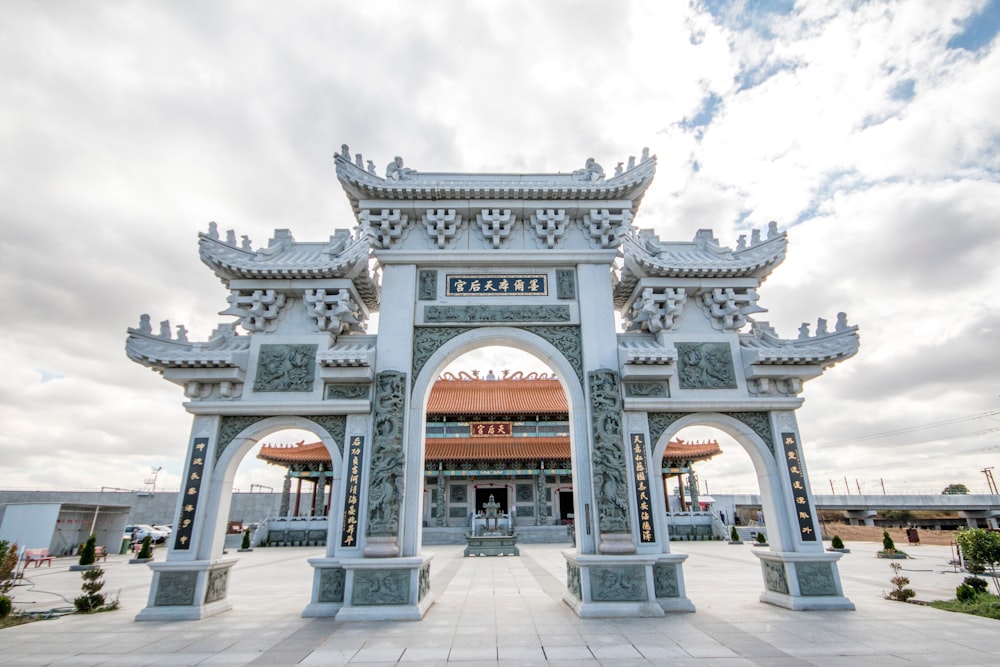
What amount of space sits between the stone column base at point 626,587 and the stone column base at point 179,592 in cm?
613

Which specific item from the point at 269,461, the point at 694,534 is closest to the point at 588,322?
the point at 694,534

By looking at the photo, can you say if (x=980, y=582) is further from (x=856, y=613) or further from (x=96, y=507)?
(x=96, y=507)

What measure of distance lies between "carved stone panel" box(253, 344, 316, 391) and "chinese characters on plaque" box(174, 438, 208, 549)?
55.0 inches

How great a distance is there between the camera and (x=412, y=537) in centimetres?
810

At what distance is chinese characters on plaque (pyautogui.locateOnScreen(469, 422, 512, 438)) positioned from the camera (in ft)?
82.9

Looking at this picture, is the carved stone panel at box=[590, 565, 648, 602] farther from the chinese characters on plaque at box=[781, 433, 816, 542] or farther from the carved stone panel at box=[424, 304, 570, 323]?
the carved stone panel at box=[424, 304, 570, 323]

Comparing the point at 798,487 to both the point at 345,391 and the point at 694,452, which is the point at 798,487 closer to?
the point at 345,391

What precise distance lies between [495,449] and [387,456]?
1628 centimetres

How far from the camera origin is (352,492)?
8.12 m

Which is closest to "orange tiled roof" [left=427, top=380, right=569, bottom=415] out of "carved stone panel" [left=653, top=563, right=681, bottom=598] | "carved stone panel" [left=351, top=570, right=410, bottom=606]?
"carved stone panel" [left=653, top=563, right=681, bottom=598]

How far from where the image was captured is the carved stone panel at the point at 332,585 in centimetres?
784

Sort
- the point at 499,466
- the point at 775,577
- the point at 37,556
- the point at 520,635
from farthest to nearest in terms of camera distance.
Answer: the point at 499,466 < the point at 37,556 < the point at 775,577 < the point at 520,635

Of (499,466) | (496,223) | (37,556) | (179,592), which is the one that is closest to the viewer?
(179,592)

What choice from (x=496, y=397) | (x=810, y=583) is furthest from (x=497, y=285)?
(x=496, y=397)
